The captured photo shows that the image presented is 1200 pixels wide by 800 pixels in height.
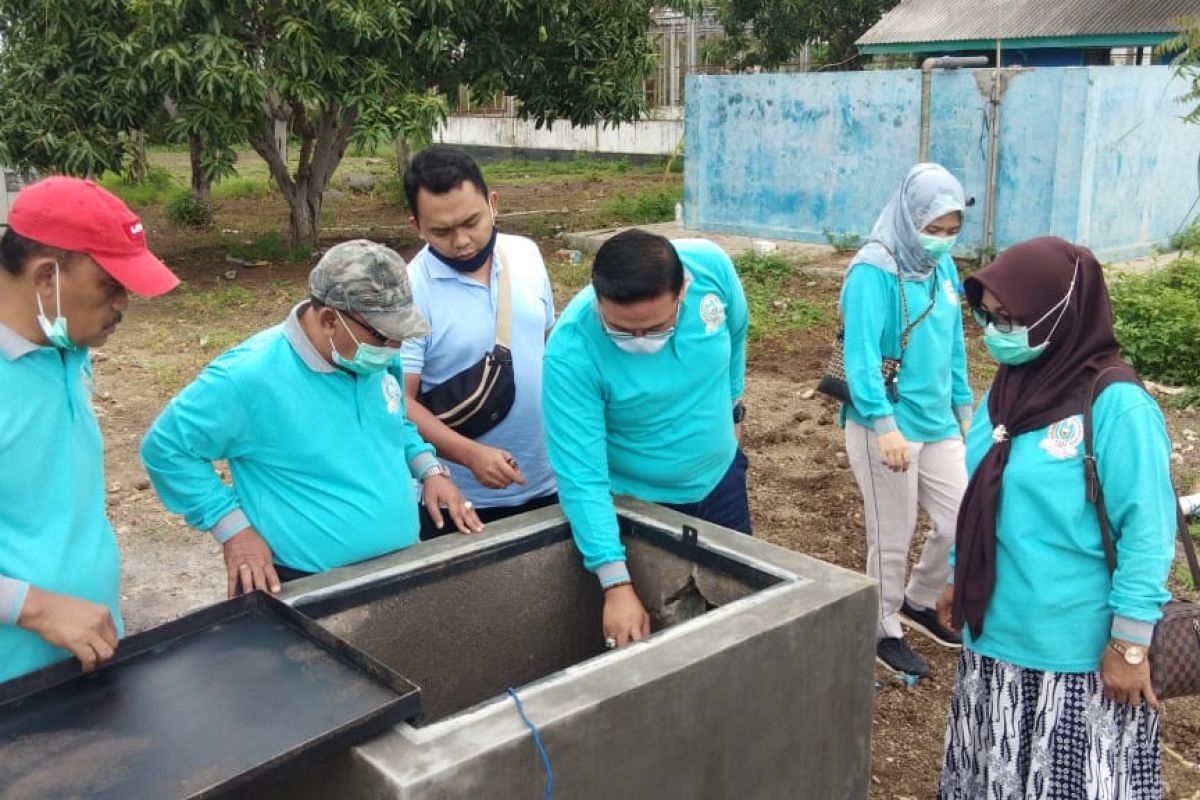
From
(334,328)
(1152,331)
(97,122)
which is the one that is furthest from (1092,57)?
(334,328)

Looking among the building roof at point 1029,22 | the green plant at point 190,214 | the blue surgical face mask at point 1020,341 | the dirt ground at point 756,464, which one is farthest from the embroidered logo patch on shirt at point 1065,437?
the green plant at point 190,214

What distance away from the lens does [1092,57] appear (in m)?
14.5

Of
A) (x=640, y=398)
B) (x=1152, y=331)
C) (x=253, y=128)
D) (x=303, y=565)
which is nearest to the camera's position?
(x=303, y=565)

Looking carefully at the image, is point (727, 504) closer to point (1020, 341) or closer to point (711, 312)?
point (711, 312)

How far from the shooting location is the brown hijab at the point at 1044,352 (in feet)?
7.55

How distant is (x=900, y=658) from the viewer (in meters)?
3.63

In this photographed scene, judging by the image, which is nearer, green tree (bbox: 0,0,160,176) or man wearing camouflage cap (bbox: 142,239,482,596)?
man wearing camouflage cap (bbox: 142,239,482,596)

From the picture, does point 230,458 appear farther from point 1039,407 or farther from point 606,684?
point 1039,407

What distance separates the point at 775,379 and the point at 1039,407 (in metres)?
4.65

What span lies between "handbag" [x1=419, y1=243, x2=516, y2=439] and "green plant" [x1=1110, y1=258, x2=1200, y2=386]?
494 cm

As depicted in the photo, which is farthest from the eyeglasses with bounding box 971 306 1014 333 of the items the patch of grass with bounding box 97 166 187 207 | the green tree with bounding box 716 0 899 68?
the patch of grass with bounding box 97 166 187 207

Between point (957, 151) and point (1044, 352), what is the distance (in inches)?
303

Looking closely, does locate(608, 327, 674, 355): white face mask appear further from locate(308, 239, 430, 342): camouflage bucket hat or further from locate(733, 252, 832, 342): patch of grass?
locate(733, 252, 832, 342): patch of grass

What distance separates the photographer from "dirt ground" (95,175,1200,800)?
11.1 ft
